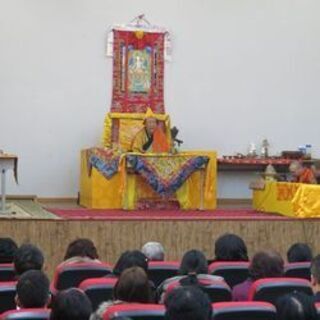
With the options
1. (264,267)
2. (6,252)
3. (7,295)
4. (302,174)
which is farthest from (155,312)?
(302,174)

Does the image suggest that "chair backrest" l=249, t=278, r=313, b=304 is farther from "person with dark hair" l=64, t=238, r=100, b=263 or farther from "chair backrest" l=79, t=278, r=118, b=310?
"person with dark hair" l=64, t=238, r=100, b=263

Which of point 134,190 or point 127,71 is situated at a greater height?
point 127,71

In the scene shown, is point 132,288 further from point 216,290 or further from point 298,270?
point 298,270

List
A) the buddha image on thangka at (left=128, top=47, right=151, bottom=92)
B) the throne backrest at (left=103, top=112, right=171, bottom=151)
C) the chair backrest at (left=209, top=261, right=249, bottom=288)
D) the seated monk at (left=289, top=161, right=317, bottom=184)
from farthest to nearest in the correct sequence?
1. the buddha image on thangka at (left=128, top=47, right=151, bottom=92)
2. the throne backrest at (left=103, top=112, right=171, bottom=151)
3. the seated monk at (left=289, top=161, right=317, bottom=184)
4. the chair backrest at (left=209, top=261, right=249, bottom=288)

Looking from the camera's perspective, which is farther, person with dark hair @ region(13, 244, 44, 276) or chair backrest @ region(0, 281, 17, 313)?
person with dark hair @ region(13, 244, 44, 276)

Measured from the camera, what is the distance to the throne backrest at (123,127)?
11.1 m

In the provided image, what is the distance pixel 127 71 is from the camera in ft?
38.4

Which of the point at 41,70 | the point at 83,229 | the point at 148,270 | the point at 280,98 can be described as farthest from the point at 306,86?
the point at 148,270

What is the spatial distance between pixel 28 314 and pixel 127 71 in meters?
8.92

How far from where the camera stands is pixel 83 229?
7285mm

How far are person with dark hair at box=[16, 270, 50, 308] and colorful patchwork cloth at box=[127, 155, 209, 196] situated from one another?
20.5 ft

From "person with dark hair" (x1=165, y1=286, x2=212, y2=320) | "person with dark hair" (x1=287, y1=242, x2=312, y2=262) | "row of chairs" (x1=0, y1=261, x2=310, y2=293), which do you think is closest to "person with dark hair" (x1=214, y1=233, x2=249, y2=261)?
"row of chairs" (x1=0, y1=261, x2=310, y2=293)

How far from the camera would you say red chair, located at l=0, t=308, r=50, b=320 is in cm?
297

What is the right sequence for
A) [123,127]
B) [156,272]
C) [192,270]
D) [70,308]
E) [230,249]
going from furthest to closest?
[123,127] < [230,249] < [156,272] < [192,270] < [70,308]
